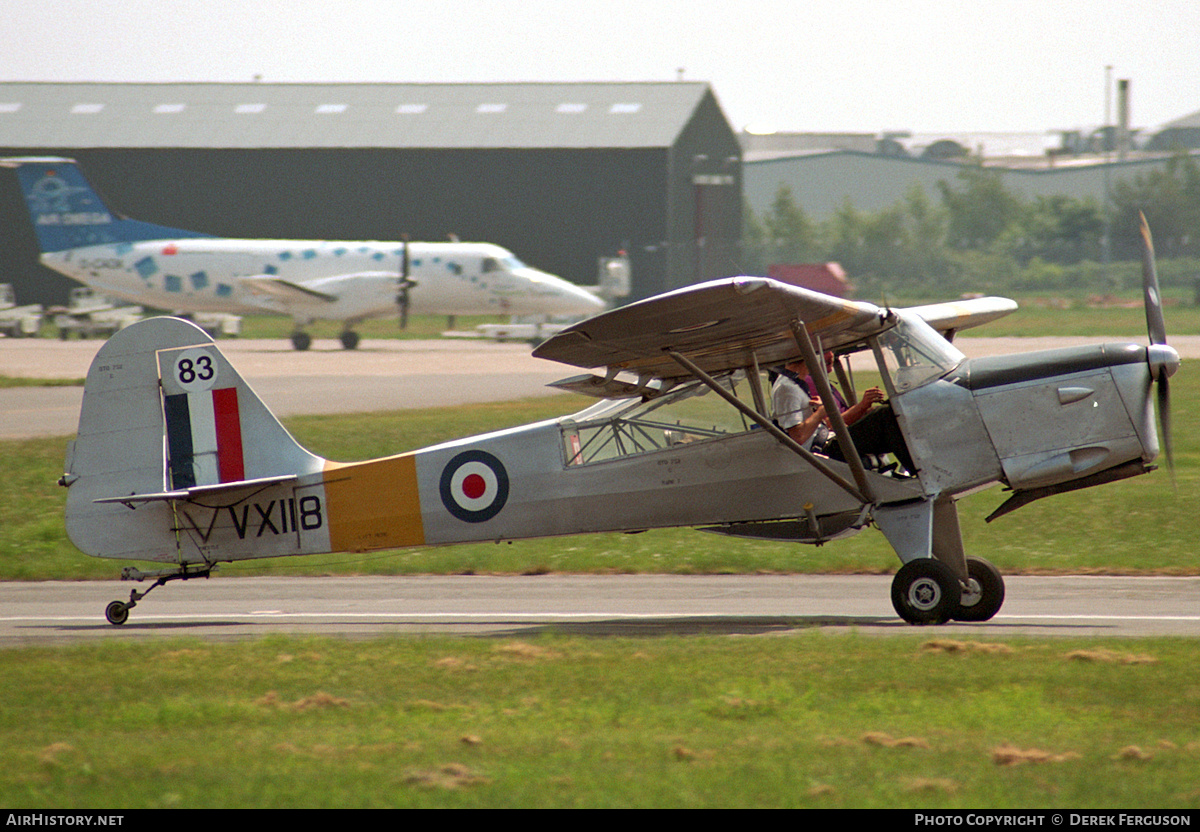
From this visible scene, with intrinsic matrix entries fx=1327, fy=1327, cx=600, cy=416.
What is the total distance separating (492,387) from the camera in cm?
3127

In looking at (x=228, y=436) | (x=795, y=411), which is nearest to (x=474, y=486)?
(x=228, y=436)

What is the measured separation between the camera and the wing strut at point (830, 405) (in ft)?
30.0

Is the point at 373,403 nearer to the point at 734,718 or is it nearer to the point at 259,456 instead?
the point at 259,456

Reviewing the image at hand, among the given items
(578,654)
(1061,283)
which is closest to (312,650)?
(578,654)

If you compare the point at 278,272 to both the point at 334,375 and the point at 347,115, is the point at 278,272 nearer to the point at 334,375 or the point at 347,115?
the point at 334,375

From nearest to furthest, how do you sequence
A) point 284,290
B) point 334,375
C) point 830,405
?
point 830,405, point 334,375, point 284,290

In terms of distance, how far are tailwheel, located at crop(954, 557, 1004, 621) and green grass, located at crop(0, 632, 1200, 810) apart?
4.57ft

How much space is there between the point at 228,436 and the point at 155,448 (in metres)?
0.57

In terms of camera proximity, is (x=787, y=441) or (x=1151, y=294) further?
(x=1151, y=294)

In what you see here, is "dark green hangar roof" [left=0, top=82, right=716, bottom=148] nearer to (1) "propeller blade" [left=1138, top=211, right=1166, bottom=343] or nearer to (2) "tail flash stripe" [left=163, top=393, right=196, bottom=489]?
(1) "propeller blade" [left=1138, top=211, right=1166, bottom=343]

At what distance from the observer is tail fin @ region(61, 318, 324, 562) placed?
10.7 m

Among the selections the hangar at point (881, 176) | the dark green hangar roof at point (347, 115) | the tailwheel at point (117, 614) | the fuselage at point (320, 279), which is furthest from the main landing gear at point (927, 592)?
the hangar at point (881, 176)

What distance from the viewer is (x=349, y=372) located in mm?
35969

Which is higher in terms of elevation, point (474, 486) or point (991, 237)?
point (991, 237)
